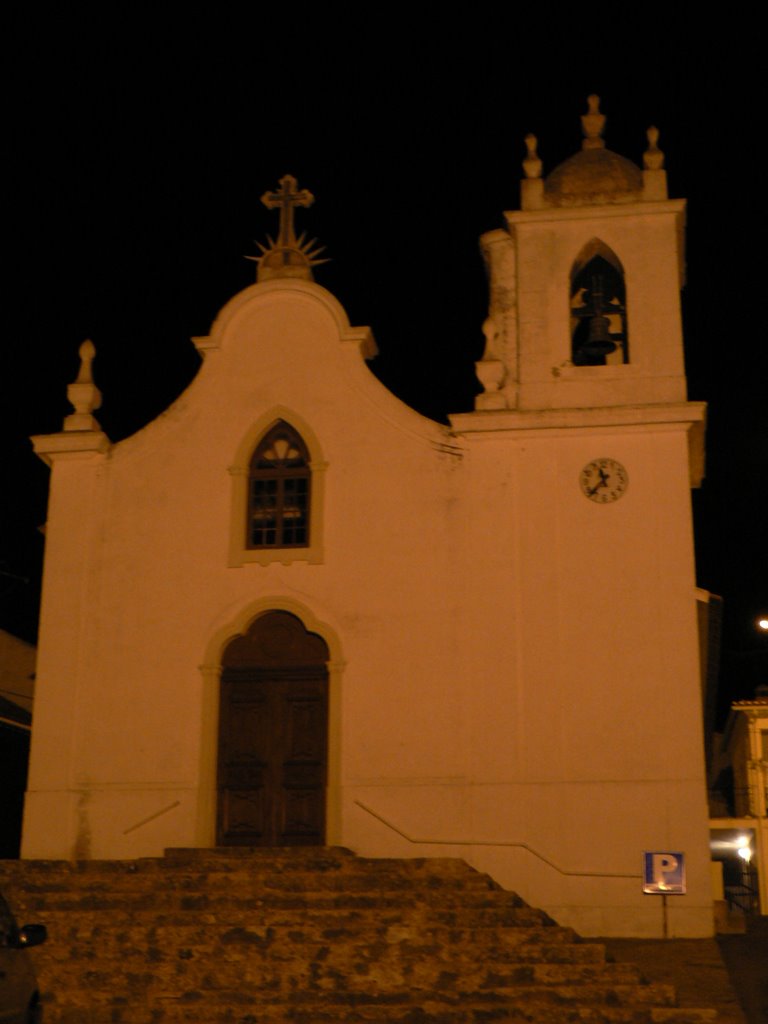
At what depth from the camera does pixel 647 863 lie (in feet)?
50.8

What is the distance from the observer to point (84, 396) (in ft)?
60.5

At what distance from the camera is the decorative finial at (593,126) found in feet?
60.8

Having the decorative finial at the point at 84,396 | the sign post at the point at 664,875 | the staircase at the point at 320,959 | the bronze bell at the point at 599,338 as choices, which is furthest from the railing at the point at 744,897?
the decorative finial at the point at 84,396

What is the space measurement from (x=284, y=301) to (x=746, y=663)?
25.8 meters

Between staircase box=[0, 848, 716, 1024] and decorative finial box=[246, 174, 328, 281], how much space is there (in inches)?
313

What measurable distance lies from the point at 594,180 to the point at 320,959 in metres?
10.2

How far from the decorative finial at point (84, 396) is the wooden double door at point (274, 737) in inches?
141

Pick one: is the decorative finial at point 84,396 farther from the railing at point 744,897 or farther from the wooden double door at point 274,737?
the railing at point 744,897

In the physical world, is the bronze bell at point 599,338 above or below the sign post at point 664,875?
above

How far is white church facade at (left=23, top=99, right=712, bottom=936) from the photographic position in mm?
16000

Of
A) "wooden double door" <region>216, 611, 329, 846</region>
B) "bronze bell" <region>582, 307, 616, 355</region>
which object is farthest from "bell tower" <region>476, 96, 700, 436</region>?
"wooden double door" <region>216, 611, 329, 846</region>

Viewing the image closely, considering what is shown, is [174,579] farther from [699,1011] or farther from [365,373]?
[699,1011]

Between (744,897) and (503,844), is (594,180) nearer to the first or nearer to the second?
(503,844)

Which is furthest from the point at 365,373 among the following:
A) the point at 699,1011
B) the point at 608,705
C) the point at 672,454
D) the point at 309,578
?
the point at 699,1011
